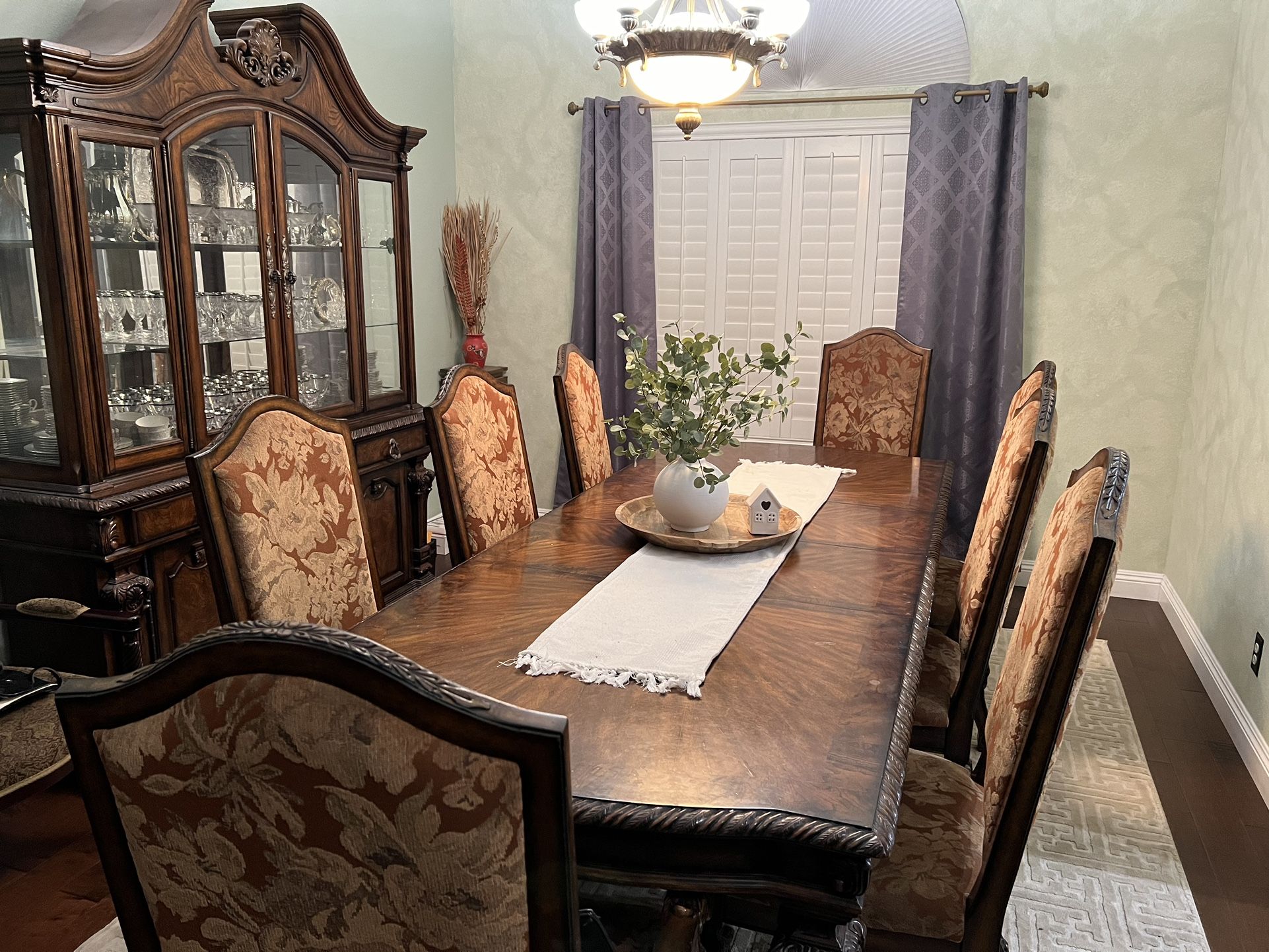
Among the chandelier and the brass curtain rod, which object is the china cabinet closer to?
the chandelier

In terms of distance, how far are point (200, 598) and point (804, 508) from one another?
166 centimetres

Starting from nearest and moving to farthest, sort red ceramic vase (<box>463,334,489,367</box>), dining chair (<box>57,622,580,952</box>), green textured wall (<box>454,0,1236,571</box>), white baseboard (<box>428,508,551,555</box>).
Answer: dining chair (<box>57,622,580,952</box>), green textured wall (<box>454,0,1236,571</box>), red ceramic vase (<box>463,334,489,367</box>), white baseboard (<box>428,508,551,555</box>)

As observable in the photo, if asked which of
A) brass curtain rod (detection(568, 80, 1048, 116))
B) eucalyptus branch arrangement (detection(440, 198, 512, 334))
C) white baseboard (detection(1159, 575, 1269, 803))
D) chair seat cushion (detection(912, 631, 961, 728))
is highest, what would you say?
brass curtain rod (detection(568, 80, 1048, 116))

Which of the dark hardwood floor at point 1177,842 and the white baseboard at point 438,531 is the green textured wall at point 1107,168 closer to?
the dark hardwood floor at point 1177,842

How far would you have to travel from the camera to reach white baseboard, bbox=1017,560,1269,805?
264 cm

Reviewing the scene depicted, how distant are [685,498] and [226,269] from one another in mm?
1574

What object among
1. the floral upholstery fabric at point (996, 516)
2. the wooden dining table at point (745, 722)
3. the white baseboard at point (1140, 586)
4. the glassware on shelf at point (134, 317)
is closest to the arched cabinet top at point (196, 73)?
the glassware on shelf at point (134, 317)

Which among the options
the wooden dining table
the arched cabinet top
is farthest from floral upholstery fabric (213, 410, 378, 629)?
the arched cabinet top

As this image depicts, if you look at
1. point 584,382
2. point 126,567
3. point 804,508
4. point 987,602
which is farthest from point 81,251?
point 987,602

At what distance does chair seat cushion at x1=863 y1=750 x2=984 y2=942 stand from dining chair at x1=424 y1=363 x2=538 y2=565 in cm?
119

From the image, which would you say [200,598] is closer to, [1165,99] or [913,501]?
[913,501]

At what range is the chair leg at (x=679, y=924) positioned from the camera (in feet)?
4.00

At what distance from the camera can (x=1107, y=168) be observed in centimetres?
382

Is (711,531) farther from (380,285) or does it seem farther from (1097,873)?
(380,285)
